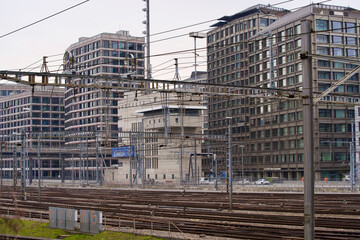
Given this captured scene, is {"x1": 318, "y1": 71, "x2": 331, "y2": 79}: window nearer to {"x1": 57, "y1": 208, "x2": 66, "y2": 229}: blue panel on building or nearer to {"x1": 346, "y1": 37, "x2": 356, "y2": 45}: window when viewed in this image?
{"x1": 346, "y1": 37, "x2": 356, "y2": 45}: window

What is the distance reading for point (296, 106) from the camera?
342 feet

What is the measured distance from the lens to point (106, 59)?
147125 mm

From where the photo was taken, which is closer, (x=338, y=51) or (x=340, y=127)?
(x=340, y=127)

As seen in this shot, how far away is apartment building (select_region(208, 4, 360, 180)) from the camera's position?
9931 centimetres

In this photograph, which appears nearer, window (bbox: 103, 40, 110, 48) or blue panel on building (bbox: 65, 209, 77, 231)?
blue panel on building (bbox: 65, 209, 77, 231)

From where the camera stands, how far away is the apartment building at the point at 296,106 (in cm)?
9931

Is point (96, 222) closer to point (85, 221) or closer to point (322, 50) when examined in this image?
point (85, 221)

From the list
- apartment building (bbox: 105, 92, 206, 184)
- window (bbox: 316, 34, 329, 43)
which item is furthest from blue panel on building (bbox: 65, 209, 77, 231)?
window (bbox: 316, 34, 329, 43)

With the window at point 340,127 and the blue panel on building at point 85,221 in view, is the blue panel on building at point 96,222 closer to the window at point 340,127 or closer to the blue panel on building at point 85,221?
the blue panel on building at point 85,221

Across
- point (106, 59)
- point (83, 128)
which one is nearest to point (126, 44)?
point (106, 59)

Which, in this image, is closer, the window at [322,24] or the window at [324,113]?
the window at [324,113]

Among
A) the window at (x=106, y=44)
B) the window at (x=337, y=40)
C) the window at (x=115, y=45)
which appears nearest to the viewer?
the window at (x=337, y=40)

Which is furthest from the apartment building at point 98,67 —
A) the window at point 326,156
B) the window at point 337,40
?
the window at point 326,156

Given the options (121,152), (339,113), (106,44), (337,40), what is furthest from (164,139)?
(106,44)
